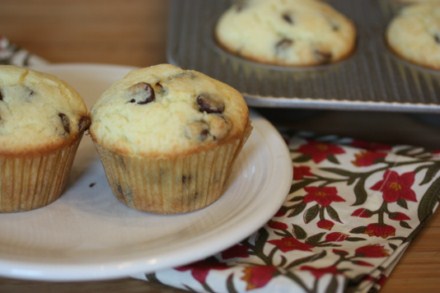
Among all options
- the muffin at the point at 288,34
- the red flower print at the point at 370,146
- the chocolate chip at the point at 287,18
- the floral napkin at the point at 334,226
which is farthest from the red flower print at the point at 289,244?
the chocolate chip at the point at 287,18

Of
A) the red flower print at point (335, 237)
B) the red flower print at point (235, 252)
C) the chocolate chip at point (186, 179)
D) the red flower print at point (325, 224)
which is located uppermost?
the chocolate chip at point (186, 179)

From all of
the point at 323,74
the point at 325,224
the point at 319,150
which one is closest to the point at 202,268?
the point at 325,224

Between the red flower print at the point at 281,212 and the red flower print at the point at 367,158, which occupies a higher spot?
the red flower print at the point at 367,158

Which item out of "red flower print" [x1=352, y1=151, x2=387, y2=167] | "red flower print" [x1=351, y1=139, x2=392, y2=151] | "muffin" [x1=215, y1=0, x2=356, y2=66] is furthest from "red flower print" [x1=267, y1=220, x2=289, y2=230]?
"muffin" [x1=215, y1=0, x2=356, y2=66]

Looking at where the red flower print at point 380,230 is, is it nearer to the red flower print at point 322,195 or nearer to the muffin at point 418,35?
the red flower print at point 322,195

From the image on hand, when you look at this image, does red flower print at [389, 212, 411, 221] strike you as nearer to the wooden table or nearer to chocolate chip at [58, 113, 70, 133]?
the wooden table
